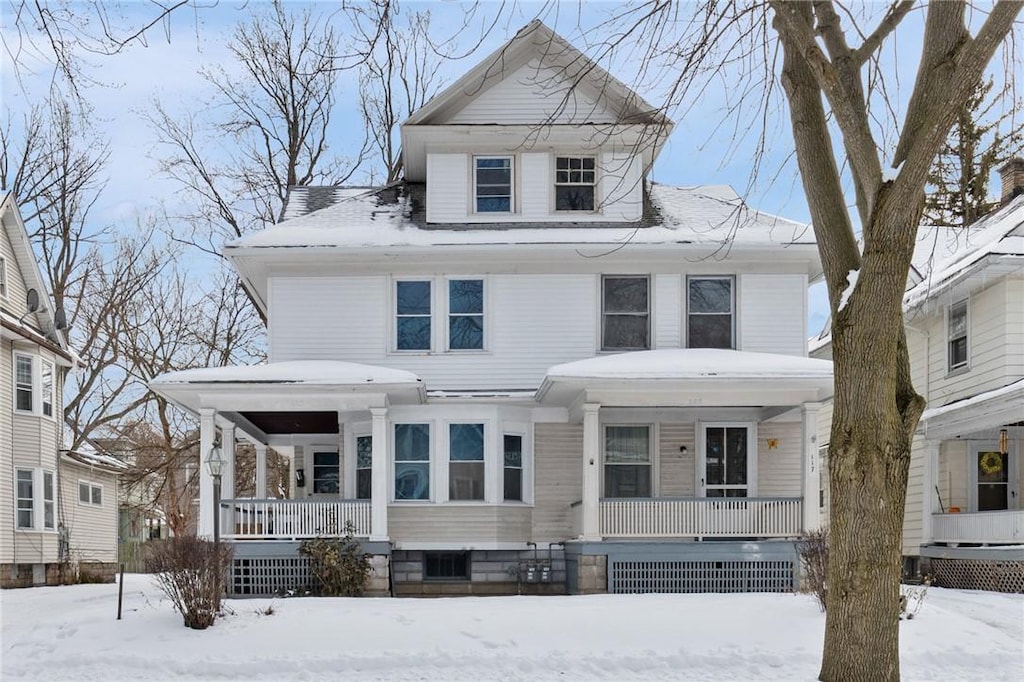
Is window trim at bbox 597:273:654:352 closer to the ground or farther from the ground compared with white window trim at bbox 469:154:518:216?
closer to the ground

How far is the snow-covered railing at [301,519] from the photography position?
16.1 metres

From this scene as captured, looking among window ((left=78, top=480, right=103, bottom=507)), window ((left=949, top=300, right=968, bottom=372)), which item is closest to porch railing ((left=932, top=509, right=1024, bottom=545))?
window ((left=949, top=300, right=968, bottom=372))

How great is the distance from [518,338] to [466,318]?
93 centimetres

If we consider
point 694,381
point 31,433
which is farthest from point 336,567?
point 31,433

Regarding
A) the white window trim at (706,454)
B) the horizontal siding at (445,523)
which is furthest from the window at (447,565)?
the white window trim at (706,454)

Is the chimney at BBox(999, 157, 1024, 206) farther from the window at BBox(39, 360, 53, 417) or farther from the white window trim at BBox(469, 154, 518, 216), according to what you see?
the window at BBox(39, 360, 53, 417)

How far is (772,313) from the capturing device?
17906 millimetres

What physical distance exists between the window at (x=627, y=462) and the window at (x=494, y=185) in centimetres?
425

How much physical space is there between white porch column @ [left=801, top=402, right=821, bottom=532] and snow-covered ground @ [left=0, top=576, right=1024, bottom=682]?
9.19 feet

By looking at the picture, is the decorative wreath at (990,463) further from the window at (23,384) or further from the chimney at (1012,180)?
the window at (23,384)

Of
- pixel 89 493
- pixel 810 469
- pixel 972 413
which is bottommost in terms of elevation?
pixel 89 493

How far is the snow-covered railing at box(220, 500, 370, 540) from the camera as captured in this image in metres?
16.1

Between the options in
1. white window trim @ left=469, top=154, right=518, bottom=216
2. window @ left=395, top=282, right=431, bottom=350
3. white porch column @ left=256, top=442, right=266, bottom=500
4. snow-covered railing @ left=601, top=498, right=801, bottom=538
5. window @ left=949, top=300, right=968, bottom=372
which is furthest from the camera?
white porch column @ left=256, top=442, right=266, bottom=500

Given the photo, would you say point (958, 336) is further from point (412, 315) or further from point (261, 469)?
point (261, 469)
